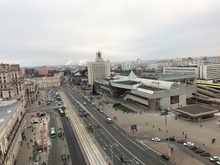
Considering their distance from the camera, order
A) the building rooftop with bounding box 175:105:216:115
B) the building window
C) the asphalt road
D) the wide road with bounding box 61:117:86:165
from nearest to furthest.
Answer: the wide road with bounding box 61:117:86:165 < the asphalt road < the building rooftop with bounding box 175:105:216:115 < the building window

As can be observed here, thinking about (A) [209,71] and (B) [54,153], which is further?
(A) [209,71]

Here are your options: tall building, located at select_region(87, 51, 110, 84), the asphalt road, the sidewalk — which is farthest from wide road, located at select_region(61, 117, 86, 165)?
tall building, located at select_region(87, 51, 110, 84)

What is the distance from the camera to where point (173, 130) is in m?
55.4

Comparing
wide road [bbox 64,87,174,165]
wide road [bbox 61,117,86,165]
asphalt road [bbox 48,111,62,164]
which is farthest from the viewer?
asphalt road [bbox 48,111,62,164]

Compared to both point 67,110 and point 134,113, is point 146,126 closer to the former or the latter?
point 134,113

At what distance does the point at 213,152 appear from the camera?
Result: 4084cm

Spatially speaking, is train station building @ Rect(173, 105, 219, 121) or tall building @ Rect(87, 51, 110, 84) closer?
train station building @ Rect(173, 105, 219, 121)

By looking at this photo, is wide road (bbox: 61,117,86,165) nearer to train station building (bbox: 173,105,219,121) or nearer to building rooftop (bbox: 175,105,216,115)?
train station building (bbox: 173,105,219,121)

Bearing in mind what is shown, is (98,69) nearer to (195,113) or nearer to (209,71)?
(209,71)

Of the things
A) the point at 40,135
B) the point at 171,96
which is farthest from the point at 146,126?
the point at 40,135

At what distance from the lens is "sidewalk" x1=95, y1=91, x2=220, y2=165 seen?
41719 millimetres

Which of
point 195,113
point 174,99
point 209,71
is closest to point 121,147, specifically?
point 195,113

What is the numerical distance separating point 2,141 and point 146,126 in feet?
138

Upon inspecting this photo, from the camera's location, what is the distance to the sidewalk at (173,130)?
41.7 metres
